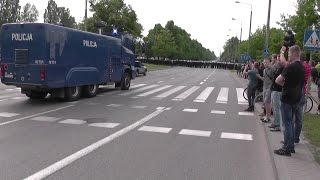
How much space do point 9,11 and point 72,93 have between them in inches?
4050

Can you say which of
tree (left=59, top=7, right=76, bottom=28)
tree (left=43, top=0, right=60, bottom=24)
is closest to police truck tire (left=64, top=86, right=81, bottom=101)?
tree (left=43, top=0, right=60, bottom=24)

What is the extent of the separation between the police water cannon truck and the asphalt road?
0.94m

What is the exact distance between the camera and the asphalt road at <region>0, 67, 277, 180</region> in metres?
7.28

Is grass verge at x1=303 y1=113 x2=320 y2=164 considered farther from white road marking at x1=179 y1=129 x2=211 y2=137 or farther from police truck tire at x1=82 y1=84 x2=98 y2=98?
police truck tire at x1=82 y1=84 x2=98 y2=98

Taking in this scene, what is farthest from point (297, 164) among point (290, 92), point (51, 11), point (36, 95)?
point (51, 11)

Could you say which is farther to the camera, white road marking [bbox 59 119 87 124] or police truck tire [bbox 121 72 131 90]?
police truck tire [bbox 121 72 131 90]

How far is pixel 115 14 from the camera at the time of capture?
2164 inches

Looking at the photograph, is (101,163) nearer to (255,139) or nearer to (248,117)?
(255,139)

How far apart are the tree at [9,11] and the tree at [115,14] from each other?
62.6 metres

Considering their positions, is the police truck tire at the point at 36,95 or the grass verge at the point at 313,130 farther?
the police truck tire at the point at 36,95

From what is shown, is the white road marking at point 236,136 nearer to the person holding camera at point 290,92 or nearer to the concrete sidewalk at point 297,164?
the concrete sidewalk at point 297,164

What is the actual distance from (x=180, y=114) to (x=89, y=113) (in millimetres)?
2779

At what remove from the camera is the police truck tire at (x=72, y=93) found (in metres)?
17.7

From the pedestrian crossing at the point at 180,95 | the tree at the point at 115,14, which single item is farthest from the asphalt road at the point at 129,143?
the tree at the point at 115,14
